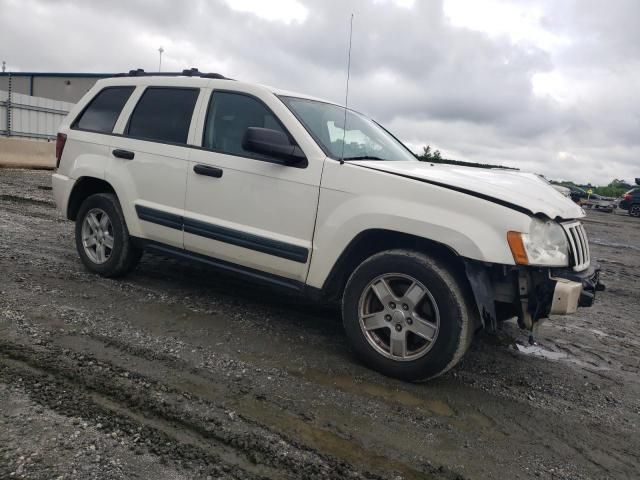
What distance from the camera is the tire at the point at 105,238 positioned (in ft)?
15.7

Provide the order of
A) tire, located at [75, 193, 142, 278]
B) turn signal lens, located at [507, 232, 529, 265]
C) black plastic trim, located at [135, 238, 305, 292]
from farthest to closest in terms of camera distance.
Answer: tire, located at [75, 193, 142, 278] → black plastic trim, located at [135, 238, 305, 292] → turn signal lens, located at [507, 232, 529, 265]

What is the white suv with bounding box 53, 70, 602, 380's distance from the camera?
10.4 ft

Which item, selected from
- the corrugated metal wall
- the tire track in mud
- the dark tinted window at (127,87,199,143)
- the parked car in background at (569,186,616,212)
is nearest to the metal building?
the corrugated metal wall

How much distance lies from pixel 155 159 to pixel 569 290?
11.1ft

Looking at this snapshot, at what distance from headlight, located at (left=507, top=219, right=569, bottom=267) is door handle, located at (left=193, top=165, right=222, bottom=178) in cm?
223

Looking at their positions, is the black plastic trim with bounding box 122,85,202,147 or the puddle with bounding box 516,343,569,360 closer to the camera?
the puddle with bounding box 516,343,569,360

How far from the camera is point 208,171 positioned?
13.6ft

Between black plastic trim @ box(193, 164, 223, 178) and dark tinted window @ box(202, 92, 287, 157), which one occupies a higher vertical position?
dark tinted window @ box(202, 92, 287, 157)

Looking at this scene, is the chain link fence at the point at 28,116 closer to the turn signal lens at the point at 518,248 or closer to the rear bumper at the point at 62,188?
the rear bumper at the point at 62,188

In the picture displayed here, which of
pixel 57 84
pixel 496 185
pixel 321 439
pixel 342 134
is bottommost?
pixel 321 439

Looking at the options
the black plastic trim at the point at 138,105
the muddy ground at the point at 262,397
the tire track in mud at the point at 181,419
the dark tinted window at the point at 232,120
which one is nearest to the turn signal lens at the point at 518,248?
the muddy ground at the point at 262,397

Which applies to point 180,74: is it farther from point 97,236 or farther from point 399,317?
point 399,317

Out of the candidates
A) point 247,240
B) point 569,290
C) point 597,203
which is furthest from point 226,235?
point 597,203

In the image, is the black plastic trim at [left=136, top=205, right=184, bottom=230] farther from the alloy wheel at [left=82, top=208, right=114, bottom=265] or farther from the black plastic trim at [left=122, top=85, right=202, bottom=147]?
the black plastic trim at [left=122, top=85, right=202, bottom=147]
